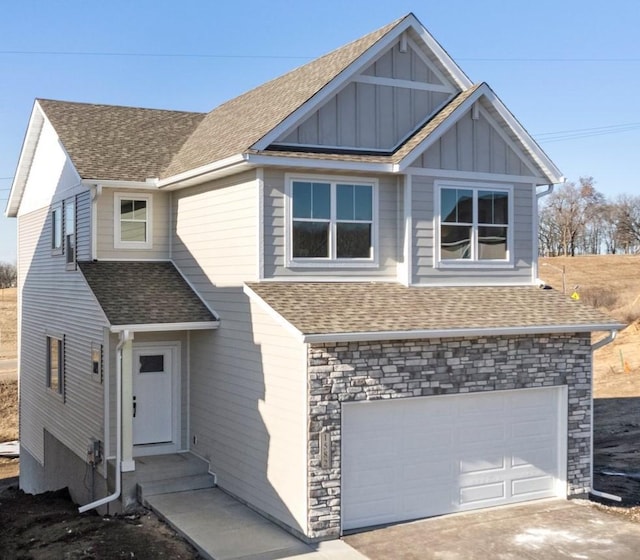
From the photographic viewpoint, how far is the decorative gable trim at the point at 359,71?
42.7 feet

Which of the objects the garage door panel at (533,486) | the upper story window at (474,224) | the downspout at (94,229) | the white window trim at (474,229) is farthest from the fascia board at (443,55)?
the garage door panel at (533,486)

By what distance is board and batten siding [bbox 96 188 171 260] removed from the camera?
51.4 feet

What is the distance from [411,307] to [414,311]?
17 centimetres

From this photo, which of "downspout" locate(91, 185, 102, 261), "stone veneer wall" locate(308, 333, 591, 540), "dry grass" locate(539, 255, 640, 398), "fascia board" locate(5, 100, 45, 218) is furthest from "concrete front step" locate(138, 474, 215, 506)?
"dry grass" locate(539, 255, 640, 398)

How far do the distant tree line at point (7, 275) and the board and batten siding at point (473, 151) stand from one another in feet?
277

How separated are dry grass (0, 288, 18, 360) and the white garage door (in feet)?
110

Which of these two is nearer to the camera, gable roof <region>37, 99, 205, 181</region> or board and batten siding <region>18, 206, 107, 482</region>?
board and batten siding <region>18, 206, 107, 482</region>

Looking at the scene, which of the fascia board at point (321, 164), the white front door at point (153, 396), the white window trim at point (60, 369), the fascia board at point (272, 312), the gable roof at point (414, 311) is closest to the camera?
the fascia board at point (272, 312)

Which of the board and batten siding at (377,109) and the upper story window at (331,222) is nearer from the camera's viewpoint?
the upper story window at (331,222)

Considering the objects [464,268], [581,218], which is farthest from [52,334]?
[581,218]

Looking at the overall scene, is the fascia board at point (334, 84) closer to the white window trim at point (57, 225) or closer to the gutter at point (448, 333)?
the gutter at point (448, 333)

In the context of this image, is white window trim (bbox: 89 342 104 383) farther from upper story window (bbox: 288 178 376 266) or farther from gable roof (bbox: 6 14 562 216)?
upper story window (bbox: 288 178 376 266)

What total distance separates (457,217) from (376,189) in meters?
1.70

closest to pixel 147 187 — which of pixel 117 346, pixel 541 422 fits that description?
pixel 117 346
